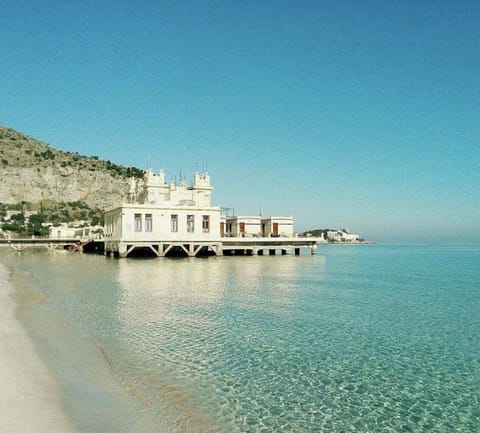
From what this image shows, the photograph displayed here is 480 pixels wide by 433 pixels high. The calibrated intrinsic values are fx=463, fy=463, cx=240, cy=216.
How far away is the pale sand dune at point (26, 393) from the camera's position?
7.15m

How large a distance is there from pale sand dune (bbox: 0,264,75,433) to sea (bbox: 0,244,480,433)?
0.97 ft

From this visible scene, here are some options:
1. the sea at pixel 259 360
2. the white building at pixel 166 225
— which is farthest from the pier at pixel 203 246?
the sea at pixel 259 360

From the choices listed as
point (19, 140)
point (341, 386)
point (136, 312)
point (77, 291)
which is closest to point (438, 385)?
point (341, 386)

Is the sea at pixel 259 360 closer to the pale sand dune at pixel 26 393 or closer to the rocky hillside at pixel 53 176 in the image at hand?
the pale sand dune at pixel 26 393

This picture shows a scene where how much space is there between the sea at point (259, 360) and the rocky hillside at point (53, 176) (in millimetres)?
122744

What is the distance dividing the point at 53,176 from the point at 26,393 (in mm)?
150092

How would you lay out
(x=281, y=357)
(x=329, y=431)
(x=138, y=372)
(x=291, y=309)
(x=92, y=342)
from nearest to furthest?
1. (x=329, y=431)
2. (x=138, y=372)
3. (x=281, y=357)
4. (x=92, y=342)
5. (x=291, y=309)

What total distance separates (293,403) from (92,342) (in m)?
6.96

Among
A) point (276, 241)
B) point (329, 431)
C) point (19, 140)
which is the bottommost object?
point (329, 431)

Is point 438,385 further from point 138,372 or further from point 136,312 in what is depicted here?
point 136,312

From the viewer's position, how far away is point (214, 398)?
9.17m

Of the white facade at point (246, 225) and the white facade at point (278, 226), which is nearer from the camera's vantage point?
the white facade at point (246, 225)

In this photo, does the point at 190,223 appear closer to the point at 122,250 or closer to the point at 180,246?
the point at 180,246

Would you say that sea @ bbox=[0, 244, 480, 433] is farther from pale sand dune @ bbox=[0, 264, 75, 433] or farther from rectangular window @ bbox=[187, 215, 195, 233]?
rectangular window @ bbox=[187, 215, 195, 233]
